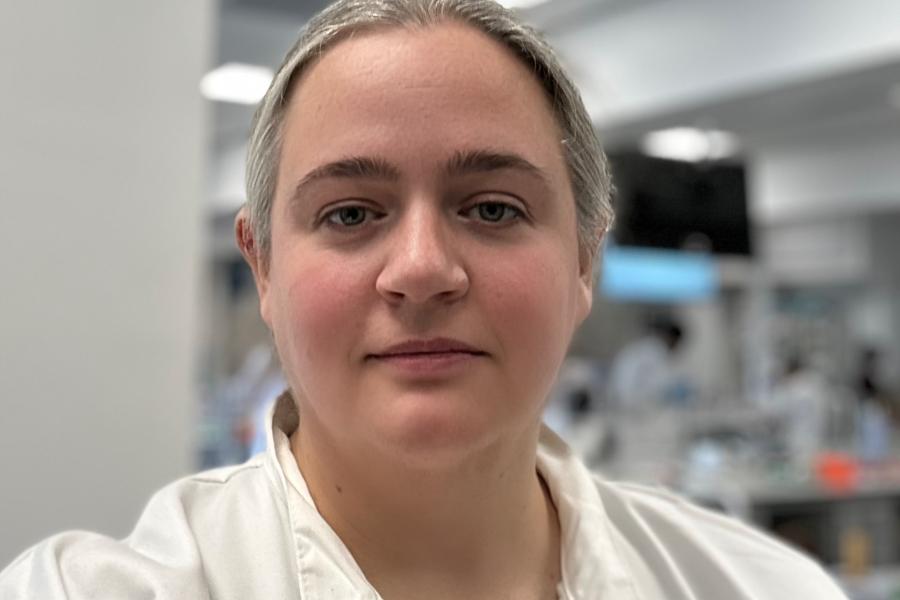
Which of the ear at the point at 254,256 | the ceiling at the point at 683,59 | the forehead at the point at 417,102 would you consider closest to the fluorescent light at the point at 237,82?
the ceiling at the point at 683,59

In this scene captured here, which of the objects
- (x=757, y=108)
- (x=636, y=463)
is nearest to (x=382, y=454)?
(x=636, y=463)

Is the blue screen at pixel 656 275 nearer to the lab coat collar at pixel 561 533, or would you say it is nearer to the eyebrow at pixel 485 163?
the lab coat collar at pixel 561 533

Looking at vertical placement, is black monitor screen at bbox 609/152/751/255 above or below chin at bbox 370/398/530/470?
above

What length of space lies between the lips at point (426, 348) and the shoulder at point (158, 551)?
222 millimetres

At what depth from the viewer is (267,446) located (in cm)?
95

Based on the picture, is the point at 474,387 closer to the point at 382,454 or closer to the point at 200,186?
the point at 382,454

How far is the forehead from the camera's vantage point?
0.79 metres

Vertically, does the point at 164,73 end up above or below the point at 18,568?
above

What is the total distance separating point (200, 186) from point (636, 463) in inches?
116

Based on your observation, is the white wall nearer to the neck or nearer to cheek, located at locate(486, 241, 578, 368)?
the neck

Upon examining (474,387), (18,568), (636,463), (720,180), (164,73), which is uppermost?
(720,180)

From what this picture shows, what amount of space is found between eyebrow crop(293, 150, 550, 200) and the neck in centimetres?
23

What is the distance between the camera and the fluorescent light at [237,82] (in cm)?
574

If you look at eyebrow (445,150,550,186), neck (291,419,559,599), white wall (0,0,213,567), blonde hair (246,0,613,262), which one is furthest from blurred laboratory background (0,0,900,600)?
neck (291,419,559,599)
